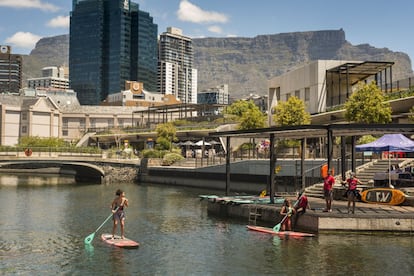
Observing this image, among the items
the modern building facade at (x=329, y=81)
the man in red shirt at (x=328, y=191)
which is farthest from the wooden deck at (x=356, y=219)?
the modern building facade at (x=329, y=81)

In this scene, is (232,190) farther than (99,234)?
Yes

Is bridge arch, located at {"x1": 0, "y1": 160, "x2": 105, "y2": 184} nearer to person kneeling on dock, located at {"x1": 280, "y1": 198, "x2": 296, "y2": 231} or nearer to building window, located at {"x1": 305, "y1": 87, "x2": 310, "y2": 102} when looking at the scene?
building window, located at {"x1": 305, "y1": 87, "x2": 310, "y2": 102}

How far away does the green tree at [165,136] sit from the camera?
309ft

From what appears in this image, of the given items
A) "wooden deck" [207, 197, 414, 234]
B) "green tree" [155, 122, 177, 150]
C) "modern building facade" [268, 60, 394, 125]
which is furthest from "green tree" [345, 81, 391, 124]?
"green tree" [155, 122, 177, 150]

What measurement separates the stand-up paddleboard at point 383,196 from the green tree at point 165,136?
2475 inches

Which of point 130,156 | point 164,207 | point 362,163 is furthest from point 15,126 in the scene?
point 362,163

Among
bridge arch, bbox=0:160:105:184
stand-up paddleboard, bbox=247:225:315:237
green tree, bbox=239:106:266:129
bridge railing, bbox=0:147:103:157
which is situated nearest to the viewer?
stand-up paddleboard, bbox=247:225:315:237

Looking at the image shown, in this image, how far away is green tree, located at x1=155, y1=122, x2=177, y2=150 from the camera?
94125 millimetres

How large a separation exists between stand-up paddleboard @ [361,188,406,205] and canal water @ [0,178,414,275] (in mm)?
5037

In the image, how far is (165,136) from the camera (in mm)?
97562

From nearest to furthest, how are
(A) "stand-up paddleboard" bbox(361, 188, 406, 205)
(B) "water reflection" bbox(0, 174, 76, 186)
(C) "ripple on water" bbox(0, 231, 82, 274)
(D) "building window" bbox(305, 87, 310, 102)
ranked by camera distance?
(C) "ripple on water" bbox(0, 231, 82, 274), (A) "stand-up paddleboard" bbox(361, 188, 406, 205), (B) "water reflection" bbox(0, 174, 76, 186), (D) "building window" bbox(305, 87, 310, 102)

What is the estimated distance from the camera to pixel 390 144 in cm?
3584

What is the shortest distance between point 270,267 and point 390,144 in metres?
18.4

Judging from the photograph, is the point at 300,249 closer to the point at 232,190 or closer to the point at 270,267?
the point at 270,267
